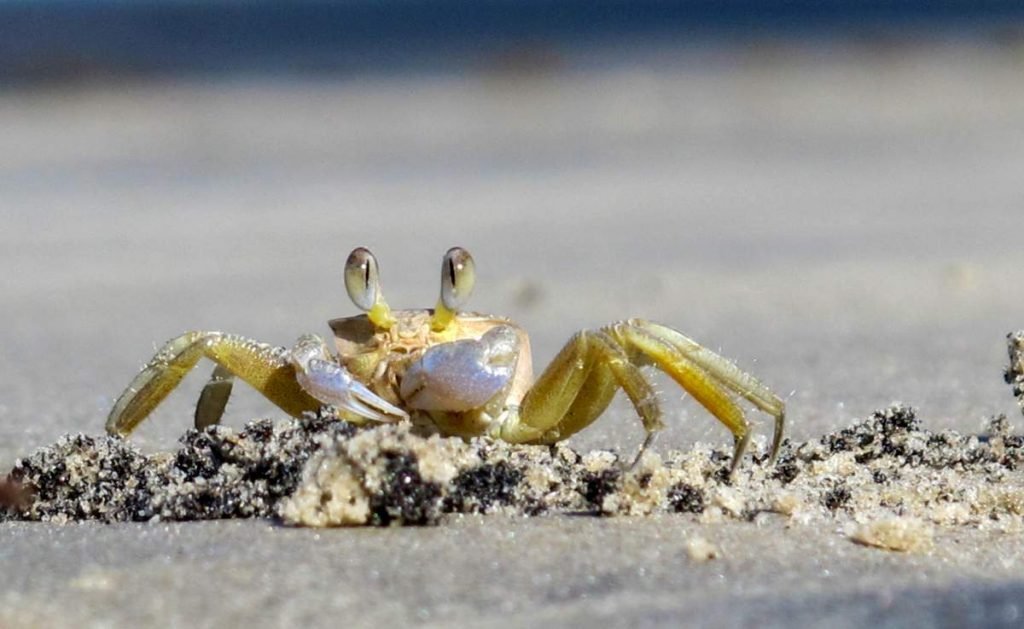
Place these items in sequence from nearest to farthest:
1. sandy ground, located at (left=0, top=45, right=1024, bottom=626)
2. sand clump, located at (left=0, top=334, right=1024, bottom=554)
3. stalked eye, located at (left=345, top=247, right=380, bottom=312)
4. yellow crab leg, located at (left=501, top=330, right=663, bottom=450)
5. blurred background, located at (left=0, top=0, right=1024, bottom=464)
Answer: sandy ground, located at (left=0, top=45, right=1024, bottom=626) < sand clump, located at (left=0, top=334, right=1024, bottom=554) < yellow crab leg, located at (left=501, top=330, right=663, bottom=450) < stalked eye, located at (left=345, top=247, right=380, bottom=312) < blurred background, located at (left=0, top=0, right=1024, bottom=464)

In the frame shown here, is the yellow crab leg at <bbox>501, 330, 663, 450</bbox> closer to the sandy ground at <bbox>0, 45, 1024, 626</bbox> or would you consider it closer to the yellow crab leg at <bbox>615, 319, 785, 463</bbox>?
the yellow crab leg at <bbox>615, 319, 785, 463</bbox>

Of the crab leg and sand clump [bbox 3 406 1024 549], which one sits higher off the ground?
the crab leg

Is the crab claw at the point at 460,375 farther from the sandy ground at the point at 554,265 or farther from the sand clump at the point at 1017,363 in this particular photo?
the sand clump at the point at 1017,363

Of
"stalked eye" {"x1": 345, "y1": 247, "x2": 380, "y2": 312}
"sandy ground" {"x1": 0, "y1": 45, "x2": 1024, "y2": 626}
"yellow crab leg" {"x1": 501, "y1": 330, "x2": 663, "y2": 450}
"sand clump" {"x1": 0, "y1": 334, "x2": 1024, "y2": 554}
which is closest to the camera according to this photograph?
"sandy ground" {"x1": 0, "y1": 45, "x2": 1024, "y2": 626}

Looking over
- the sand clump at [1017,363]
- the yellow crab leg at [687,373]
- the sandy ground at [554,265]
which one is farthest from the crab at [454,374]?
the sand clump at [1017,363]

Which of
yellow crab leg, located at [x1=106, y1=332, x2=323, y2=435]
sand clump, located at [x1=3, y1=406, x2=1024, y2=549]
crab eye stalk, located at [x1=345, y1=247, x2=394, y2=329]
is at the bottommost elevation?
sand clump, located at [x1=3, y1=406, x2=1024, y2=549]

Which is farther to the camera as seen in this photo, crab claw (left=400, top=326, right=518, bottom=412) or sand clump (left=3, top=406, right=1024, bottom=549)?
crab claw (left=400, top=326, right=518, bottom=412)

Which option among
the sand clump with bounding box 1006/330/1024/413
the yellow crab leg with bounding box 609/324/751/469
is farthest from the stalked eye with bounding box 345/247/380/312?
the sand clump with bounding box 1006/330/1024/413
